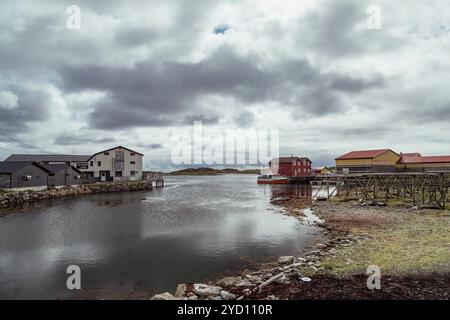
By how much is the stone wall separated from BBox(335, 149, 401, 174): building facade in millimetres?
55999

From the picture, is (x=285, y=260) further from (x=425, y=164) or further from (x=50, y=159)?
(x=50, y=159)

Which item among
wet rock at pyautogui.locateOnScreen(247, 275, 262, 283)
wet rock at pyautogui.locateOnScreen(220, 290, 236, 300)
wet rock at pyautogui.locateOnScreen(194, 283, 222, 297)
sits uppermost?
wet rock at pyautogui.locateOnScreen(220, 290, 236, 300)

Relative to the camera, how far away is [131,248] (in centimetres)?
1766

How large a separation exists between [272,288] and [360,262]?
5.16 meters

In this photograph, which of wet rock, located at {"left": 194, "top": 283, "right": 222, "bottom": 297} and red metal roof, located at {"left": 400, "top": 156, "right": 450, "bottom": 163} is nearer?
wet rock, located at {"left": 194, "top": 283, "right": 222, "bottom": 297}

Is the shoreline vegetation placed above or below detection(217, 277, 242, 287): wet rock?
above

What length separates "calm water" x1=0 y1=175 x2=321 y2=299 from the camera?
12078 mm

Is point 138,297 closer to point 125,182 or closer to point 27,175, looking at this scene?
point 27,175

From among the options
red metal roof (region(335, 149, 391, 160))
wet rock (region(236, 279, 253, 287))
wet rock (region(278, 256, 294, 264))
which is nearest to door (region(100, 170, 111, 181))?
red metal roof (region(335, 149, 391, 160))

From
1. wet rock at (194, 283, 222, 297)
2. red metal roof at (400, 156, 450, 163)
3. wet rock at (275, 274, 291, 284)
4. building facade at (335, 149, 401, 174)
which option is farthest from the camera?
building facade at (335, 149, 401, 174)

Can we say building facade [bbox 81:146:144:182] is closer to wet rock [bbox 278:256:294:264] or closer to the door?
the door

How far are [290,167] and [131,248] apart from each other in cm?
8620
